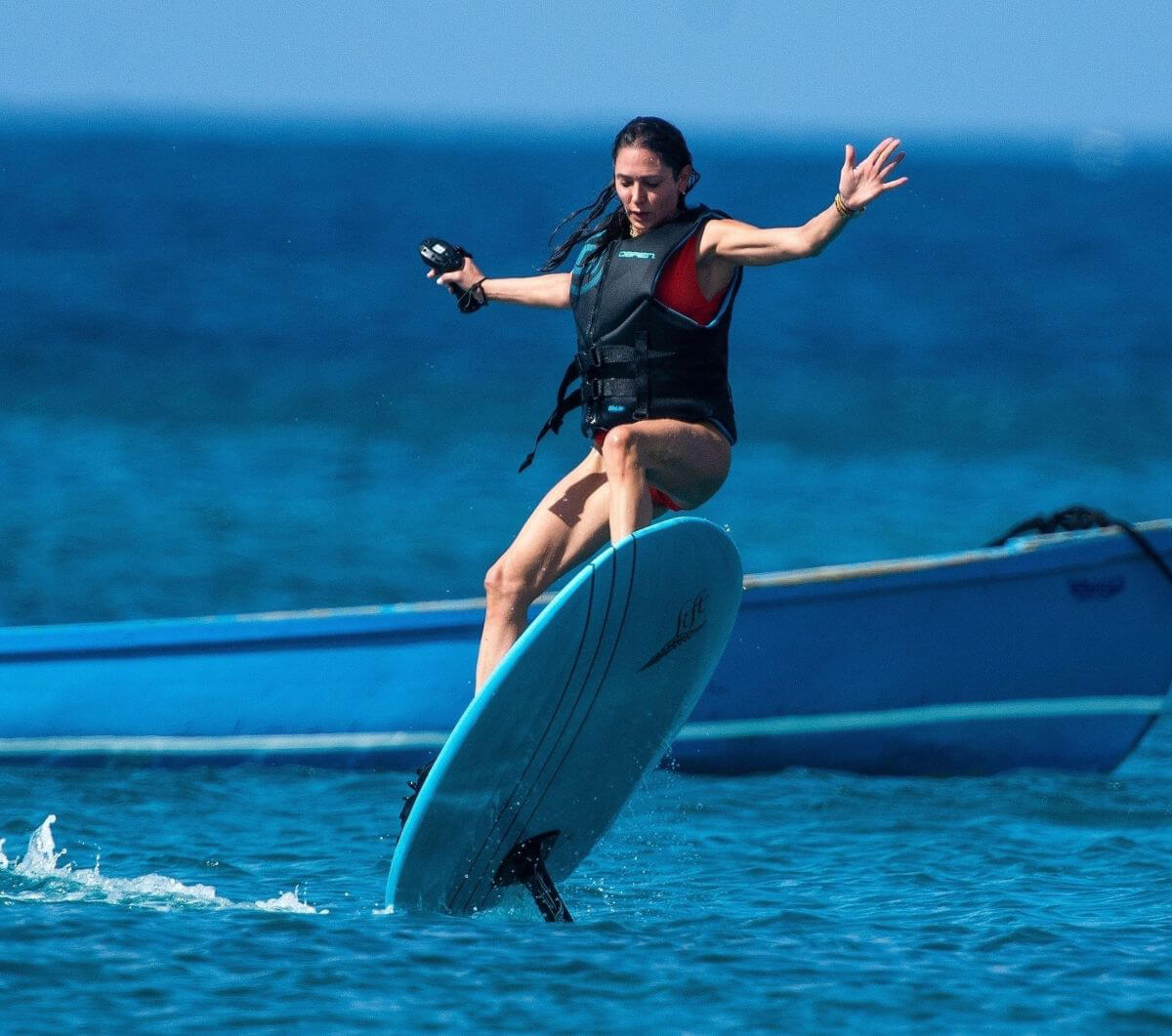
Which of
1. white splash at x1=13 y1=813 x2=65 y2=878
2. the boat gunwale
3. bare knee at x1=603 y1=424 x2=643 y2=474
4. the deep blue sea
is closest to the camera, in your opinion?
bare knee at x1=603 y1=424 x2=643 y2=474

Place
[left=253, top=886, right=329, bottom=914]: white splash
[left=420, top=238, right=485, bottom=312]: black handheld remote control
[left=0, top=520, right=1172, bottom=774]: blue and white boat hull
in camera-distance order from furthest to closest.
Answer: [left=0, top=520, right=1172, bottom=774]: blue and white boat hull
[left=253, top=886, right=329, bottom=914]: white splash
[left=420, top=238, right=485, bottom=312]: black handheld remote control

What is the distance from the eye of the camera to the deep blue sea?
24.6 feet

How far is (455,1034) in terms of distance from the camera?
7.02m

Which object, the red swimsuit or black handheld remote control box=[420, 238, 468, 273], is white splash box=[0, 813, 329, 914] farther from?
the red swimsuit

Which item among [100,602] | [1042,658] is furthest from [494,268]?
[1042,658]

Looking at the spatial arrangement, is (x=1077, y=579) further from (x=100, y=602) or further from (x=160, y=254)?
(x=160, y=254)

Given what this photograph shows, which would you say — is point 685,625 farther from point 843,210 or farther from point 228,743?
point 228,743

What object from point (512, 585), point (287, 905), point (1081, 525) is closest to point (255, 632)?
point (287, 905)

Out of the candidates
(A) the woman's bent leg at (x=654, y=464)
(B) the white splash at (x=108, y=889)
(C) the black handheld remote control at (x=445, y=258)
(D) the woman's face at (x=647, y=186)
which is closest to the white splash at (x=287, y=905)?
(B) the white splash at (x=108, y=889)

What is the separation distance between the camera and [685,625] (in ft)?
25.7

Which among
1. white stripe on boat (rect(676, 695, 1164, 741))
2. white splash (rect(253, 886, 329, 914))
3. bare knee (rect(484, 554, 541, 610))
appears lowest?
white splash (rect(253, 886, 329, 914))

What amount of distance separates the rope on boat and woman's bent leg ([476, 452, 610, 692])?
4.42 meters

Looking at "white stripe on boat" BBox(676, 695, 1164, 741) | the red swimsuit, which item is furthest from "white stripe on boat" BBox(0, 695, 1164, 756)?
the red swimsuit

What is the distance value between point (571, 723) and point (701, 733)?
3833 millimetres
